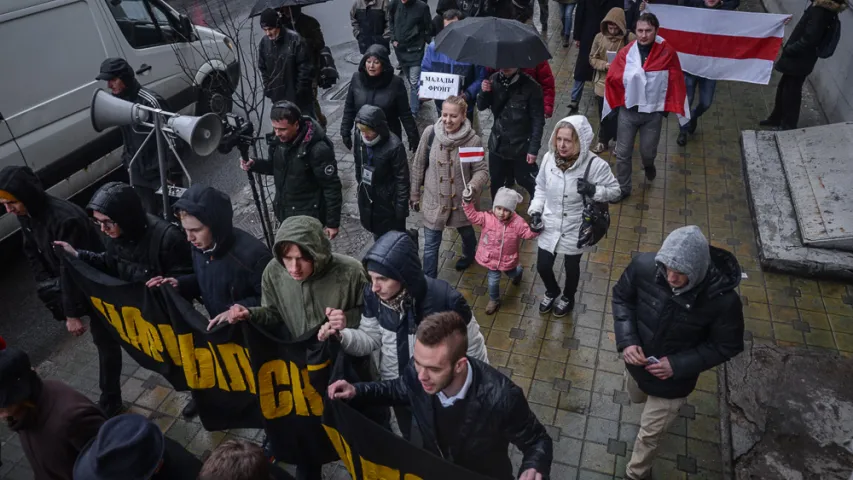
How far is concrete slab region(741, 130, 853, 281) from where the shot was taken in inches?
233

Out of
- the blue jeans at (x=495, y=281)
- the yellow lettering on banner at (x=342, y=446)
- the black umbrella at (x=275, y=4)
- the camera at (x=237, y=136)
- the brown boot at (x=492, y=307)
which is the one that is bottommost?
the brown boot at (x=492, y=307)

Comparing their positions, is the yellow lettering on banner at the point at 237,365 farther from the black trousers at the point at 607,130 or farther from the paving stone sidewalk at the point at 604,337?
the black trousers at the point at 607,130

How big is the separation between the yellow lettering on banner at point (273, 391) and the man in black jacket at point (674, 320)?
1.99 m

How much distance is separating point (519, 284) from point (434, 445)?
3224mm

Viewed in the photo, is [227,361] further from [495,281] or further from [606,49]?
[606,49]

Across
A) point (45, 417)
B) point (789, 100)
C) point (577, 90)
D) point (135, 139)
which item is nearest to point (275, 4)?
point (135, 139)

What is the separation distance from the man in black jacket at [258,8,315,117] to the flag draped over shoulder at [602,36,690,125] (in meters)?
3.74

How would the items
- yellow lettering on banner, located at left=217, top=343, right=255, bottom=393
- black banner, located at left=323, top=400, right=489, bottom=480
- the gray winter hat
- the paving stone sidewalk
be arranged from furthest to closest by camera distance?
the paving stone sidewalk
yellow lettering on banner, located at left=217, top=343, right=255, bottom=393
the gray winter hat
black banner, located at left=323, top=400, right=489, bottom=480

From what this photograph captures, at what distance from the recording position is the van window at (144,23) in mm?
7988

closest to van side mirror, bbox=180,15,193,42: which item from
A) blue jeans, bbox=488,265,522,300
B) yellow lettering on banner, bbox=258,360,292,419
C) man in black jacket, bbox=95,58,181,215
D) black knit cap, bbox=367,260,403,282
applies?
man in black jacket, bbox=95,58,181,215

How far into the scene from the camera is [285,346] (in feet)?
11.5

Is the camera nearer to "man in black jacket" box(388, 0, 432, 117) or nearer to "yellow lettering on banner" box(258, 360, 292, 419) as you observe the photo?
"yellow lettering on banner" box(258, 360, 292, 419)

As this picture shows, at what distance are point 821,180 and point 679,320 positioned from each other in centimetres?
442

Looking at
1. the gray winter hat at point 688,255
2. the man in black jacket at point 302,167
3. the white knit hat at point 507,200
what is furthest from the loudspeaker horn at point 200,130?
the gray winter hat at point 688,255
